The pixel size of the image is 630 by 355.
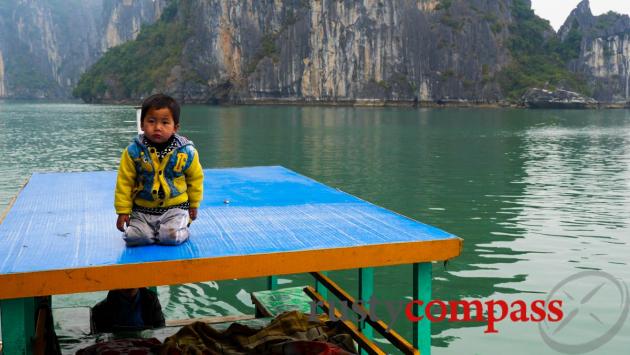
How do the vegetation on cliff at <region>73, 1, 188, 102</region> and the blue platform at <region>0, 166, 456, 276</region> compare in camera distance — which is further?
the vegetation on cliff at <region>73, 1, 188, 102</region>

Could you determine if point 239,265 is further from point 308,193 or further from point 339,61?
point 339,61

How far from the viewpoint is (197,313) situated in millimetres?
8297

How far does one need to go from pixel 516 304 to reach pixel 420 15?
13117 cm

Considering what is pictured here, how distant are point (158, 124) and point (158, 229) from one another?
0.67 meters

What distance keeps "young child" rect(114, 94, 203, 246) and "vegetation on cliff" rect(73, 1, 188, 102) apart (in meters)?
143

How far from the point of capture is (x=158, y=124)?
13.4ft

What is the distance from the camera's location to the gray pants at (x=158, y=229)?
378 cm

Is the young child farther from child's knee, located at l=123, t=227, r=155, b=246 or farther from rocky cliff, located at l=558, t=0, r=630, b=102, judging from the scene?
rocky cliff, located at l=558, t=0, r=630, b=102

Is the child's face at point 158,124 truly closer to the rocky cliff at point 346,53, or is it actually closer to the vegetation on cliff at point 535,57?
the rocky cliff at point 346,53

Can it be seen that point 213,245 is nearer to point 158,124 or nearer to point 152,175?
point 152,175

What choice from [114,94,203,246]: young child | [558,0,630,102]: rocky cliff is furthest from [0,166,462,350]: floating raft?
[558,0,630,102]: rocky cliff

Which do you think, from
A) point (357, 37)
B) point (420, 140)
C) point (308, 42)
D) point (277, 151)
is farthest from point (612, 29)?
point (277, 151)

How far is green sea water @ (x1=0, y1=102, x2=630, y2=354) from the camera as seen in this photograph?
7.75 m

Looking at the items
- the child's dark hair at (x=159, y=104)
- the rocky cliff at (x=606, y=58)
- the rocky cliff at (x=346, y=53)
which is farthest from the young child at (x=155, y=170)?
the rocky cliff at (x=606, y=58)
